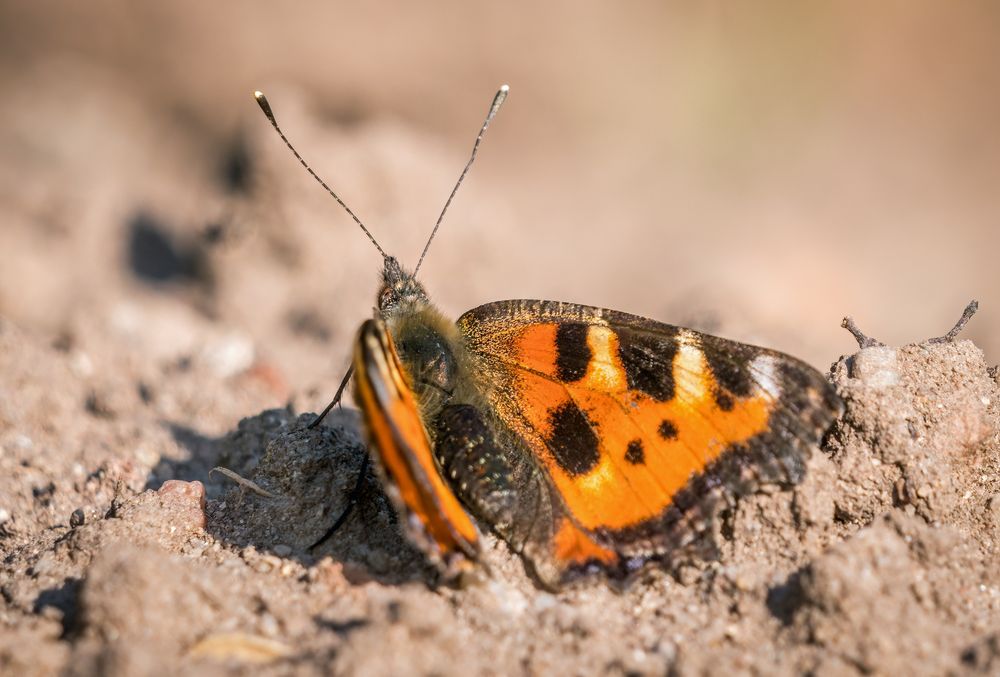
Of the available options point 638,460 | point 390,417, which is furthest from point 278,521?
point 638,460

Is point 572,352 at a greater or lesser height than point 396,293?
lesser

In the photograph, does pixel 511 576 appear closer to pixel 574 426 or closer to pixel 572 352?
pixel 574 426

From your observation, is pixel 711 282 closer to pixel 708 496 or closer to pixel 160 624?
pixel 708 496

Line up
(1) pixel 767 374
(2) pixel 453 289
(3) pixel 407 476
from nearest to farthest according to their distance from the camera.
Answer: (3) pixel 407 476 < (1) pixel 767 374 < (2) pixel 453 289

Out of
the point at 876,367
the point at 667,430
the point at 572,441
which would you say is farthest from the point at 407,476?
the point at 876,367

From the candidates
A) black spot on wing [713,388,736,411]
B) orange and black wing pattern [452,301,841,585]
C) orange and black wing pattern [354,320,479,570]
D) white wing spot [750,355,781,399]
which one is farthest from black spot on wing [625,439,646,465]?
orange and black wing pattern [354,320,479,570]

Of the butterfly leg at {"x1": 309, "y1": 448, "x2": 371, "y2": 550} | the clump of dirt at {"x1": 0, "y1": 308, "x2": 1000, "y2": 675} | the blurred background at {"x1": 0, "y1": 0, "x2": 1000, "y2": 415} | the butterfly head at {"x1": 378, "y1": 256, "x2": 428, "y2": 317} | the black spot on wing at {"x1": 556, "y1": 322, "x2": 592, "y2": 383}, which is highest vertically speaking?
the blurred background at {"x1": 0, "y1": 0, "x2": 1000, "y2": 415}

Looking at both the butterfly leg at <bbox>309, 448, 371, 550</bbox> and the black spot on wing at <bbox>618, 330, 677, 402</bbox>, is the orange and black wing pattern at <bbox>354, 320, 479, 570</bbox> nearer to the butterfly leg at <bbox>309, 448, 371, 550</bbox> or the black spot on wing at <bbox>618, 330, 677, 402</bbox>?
the butterfly leg at <bbox>309, 448, 371, 550</bbox>
